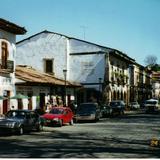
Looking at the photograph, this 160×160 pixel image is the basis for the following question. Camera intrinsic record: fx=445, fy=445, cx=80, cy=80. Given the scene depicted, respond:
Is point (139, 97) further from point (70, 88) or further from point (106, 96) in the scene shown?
point (70, 88)

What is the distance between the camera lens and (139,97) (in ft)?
286

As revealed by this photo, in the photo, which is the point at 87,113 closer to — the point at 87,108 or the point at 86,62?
the point at 87,108

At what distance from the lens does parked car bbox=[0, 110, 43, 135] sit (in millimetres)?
23047

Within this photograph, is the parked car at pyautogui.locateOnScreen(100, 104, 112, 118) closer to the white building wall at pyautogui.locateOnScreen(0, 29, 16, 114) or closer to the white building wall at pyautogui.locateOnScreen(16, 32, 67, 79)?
the white building wall at pyautogui.locateOnScreen(0, 29, 16, 114)

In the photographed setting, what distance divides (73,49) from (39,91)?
55.7 ft

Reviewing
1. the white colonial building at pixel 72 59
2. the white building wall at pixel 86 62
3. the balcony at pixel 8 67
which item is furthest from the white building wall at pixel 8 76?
the white building wall at pixel 86 62

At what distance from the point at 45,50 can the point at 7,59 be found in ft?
73.2

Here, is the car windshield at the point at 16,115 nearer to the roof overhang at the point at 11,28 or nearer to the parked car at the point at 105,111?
the roof overhang at the point at 11,28

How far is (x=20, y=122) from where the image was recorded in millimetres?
23656

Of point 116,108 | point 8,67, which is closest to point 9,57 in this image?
point 8,67

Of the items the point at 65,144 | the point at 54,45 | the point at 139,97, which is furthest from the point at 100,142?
the point at 139,97

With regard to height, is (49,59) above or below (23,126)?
above

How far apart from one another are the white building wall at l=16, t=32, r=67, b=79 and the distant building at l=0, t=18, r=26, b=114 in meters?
20.7

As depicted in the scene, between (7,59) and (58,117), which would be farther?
(7,59)
